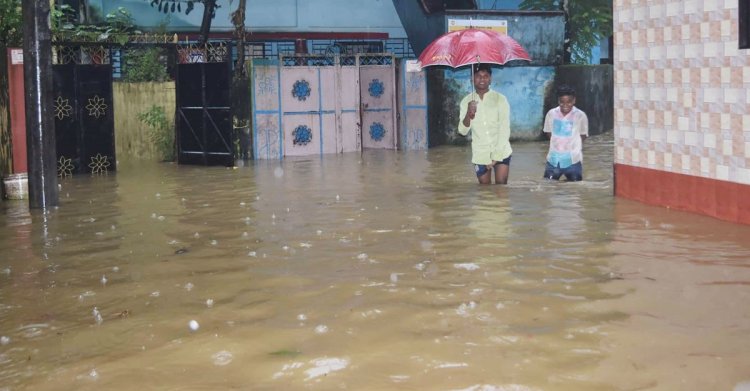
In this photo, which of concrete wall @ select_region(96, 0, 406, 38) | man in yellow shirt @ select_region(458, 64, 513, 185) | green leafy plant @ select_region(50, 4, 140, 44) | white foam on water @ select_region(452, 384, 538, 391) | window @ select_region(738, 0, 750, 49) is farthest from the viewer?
concrete wall @ select_region(96, 0, 406, 38)

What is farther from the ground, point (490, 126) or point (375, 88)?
point (375, 88)

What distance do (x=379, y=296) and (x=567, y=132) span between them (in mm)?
7127

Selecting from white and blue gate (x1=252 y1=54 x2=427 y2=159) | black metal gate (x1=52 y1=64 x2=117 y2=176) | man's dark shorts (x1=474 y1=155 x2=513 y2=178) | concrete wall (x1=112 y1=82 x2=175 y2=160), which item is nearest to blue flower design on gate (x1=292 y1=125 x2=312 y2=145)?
white and blue gate (x1=252 y1=54 x2=427 y2=159)

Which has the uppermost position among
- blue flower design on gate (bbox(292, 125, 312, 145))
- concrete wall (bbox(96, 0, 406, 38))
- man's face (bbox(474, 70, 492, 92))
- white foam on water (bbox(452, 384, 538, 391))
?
concrete wall (bbox(96, 0, 406, 38))

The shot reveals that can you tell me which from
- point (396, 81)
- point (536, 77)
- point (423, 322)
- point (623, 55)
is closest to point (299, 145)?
point (396, 81)

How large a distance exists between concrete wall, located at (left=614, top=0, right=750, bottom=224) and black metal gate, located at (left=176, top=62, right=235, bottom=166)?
29.6 ft

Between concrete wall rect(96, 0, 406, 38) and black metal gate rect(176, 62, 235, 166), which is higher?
concrete wall rect(96, 0, 406, 38)

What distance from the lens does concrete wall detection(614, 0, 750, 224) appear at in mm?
8844

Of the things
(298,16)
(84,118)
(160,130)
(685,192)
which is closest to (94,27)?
(160,130)

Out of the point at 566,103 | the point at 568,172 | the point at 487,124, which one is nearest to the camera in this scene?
the point at 487,124

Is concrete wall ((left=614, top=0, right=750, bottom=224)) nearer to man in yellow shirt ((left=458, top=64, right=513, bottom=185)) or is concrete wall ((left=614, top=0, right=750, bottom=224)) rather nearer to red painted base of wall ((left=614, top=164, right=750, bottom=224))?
red painted base of wall ((left=614, top=164, right=750, bottom=224))

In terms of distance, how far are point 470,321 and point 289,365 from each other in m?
1.23

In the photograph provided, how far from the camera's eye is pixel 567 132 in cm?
1271

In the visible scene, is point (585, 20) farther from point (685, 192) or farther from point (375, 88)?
point (685, 192)
